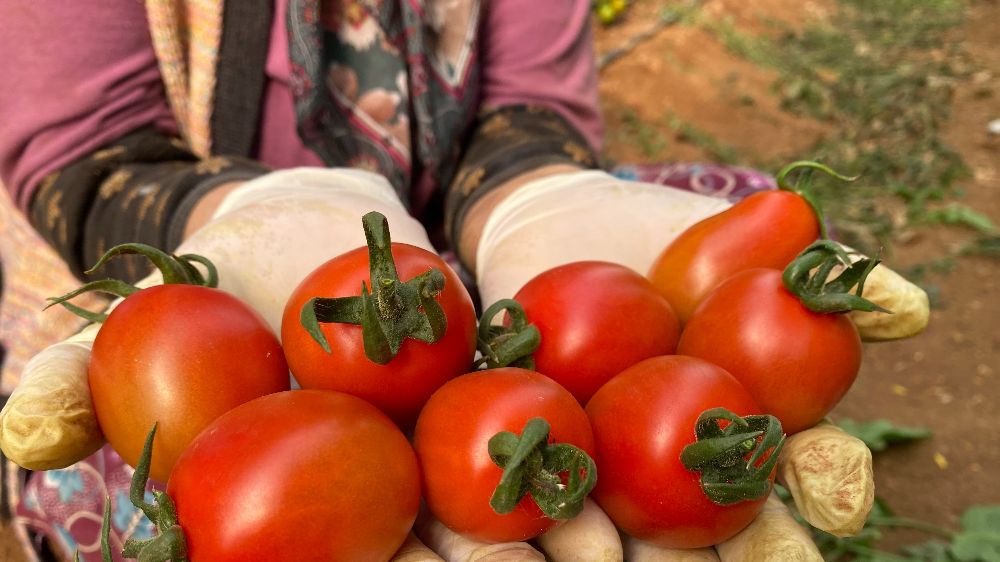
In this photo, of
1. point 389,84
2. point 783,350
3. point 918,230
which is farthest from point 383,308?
point 918,230

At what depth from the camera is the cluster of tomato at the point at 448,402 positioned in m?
0.65

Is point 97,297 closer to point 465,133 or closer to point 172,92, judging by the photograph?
point 172,92

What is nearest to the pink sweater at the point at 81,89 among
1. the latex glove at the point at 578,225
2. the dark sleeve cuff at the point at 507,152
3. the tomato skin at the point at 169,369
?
the dark sleeve cuff at the point at 507,152

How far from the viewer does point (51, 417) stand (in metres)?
0.74

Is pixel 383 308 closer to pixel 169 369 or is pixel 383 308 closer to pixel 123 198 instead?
pixel 169 369

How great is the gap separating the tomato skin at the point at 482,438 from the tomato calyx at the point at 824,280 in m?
0.27

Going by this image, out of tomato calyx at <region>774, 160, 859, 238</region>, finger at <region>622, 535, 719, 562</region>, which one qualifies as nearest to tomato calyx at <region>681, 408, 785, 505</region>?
finger at <region>622, 535, 719, 562</region>

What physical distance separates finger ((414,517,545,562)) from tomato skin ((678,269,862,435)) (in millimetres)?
282

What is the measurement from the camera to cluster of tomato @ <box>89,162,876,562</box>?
65 cm

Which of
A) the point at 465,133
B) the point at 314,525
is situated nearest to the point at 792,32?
the point at 465,133

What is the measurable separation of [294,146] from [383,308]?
3.62 feet

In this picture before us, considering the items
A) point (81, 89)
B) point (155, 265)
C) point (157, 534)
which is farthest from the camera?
point (81, 89)

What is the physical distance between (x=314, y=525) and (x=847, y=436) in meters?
0.52

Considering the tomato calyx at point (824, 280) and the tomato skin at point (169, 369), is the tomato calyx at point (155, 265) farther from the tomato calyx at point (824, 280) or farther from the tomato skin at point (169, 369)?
the tomato calyx at point (824, 280)
